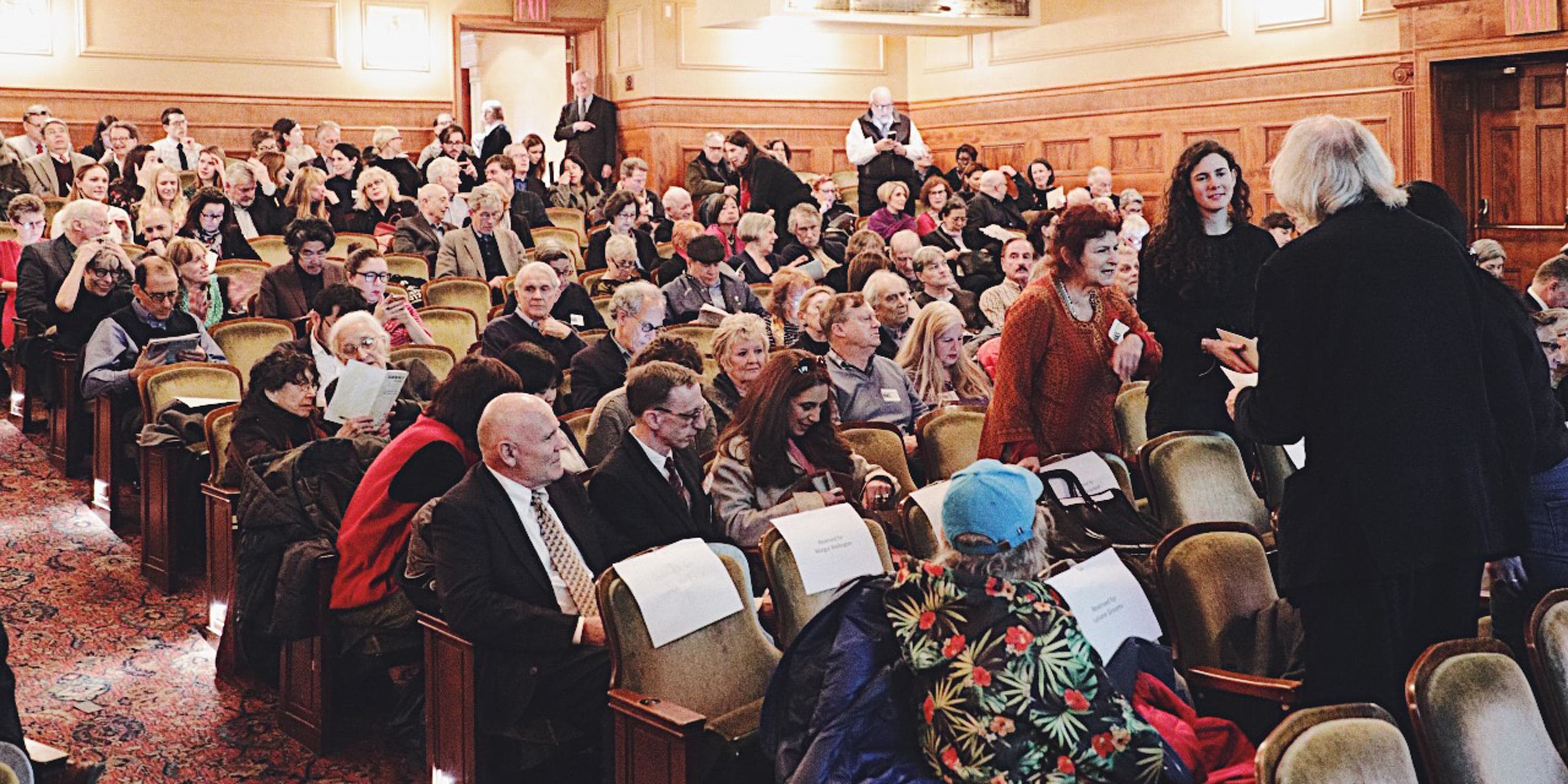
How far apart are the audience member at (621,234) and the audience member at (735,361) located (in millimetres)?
4026

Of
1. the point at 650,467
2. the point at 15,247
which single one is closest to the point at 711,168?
the point at 15,247

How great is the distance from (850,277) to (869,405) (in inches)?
80.0

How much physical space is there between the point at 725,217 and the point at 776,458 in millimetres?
6523

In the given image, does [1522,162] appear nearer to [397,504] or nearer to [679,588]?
[397,504]

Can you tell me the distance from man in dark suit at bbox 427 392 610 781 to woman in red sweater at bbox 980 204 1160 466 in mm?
1263

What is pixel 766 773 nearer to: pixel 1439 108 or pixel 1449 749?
pixel 1449 749

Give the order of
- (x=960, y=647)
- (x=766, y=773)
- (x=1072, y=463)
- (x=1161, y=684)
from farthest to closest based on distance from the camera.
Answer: (x=1072, y=463), (x=766, y=773), (x=1161, y=684), (x=960, y=647)

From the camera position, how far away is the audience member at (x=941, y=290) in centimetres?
681

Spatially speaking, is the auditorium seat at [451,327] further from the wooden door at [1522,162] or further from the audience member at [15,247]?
the wooden door at [1522,162]

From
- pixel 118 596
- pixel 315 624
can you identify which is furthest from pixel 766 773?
pixel 118 596

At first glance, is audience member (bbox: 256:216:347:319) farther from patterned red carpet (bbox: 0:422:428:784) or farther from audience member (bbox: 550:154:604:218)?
audience member (bbox: 550:154:604:218)

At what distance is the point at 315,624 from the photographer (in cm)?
382

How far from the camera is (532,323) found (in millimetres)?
6004

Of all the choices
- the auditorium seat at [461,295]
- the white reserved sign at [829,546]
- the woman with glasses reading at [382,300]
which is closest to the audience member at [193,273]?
the woman with glasses reading at [382,300]
